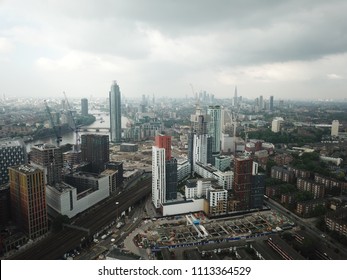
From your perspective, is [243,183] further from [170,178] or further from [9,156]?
[9,156]

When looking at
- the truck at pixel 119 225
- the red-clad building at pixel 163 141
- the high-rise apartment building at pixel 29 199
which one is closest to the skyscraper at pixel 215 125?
the red-clad building at pixel 163 141

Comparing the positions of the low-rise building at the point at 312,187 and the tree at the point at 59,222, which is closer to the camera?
the tree at the point at 59,222

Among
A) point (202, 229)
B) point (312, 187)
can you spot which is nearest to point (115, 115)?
point (312, 187)

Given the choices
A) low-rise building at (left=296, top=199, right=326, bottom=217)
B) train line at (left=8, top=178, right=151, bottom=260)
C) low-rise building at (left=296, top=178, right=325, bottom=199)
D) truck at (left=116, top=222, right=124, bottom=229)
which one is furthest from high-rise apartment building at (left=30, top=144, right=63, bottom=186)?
low-rise building at (left=296, top=178, right=325, bottom=199)

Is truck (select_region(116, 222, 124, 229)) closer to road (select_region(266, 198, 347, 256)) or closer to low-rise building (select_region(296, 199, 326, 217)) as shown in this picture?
road (select_region(266, 198, 347, 256))

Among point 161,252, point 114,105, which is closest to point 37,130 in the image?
point 114,105

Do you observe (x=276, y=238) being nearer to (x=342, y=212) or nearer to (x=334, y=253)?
(x=334, y=253)

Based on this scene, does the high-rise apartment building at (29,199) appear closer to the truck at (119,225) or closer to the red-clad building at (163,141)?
the truck at (119,225)
